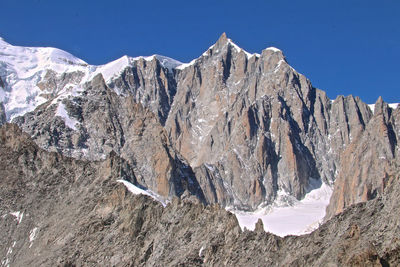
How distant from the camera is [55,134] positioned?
193 metres

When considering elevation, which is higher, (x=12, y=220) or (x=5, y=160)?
(x=5, y=160)

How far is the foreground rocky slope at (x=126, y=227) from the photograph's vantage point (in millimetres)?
52969

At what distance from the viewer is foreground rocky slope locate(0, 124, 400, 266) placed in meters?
53.0

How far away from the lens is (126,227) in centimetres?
8312

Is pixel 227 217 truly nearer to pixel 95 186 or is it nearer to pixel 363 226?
pixel 363 226

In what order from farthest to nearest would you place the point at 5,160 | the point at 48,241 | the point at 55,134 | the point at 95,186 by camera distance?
the point at 55,134 < the point at 5,160 < the point at 95,186 < the point at 48,241

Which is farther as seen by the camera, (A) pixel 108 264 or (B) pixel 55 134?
(B) pixel 55 134

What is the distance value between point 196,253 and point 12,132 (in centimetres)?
6474

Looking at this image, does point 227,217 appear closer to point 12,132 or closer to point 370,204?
point 370,204

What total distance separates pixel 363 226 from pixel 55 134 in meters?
147


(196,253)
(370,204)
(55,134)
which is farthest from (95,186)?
(55,134)

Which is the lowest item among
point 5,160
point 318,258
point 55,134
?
point 318,258

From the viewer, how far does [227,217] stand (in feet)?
234

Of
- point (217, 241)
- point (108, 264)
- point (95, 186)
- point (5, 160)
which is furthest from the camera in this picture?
point (5, 160)
